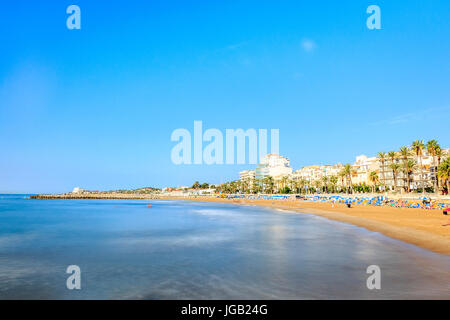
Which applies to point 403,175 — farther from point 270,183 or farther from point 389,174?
point 270,183

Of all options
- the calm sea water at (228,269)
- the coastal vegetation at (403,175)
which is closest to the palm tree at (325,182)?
the coastal vegetation at (403,175)

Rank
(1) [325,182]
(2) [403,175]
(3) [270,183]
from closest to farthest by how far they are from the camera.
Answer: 1. (2) [403,175]
2. (1) [325,182]
3. (3) [270,183]

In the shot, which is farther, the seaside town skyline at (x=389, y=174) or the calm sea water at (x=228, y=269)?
the seaside town skyline at (x=389, y=174)

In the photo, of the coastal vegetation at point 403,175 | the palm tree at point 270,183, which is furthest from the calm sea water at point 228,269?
the palm tree at point 270,183

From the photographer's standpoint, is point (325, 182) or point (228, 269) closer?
point (228, 269)

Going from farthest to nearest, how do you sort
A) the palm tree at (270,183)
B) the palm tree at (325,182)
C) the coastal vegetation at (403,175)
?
1. the palm tree at (270,183)
2. the palm tree at (325,182)
3. the coastal vegetation at (403,175)

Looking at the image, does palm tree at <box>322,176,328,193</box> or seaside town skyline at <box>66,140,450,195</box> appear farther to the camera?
palm tree at <box>322,176,328,193</box>

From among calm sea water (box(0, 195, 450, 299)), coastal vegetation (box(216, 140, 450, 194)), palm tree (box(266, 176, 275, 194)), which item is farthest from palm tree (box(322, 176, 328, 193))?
calm sea water (box(0, 195, 450, 299))

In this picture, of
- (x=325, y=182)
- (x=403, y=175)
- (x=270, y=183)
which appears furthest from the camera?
(x=270, y=183)

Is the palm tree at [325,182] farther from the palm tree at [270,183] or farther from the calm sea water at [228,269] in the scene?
the calm sea water at [228,269]

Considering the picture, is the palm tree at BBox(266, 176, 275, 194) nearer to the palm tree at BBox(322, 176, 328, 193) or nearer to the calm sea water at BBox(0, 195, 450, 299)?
the palm tree at BBox(322, 176, 328, 193)

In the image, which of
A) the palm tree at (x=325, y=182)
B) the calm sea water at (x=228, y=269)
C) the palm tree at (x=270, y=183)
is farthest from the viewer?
the palm tree at (x=270, y=183)

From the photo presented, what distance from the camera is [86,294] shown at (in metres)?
Answer: 11.0

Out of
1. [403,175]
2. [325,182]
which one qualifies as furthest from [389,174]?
[325,182]
